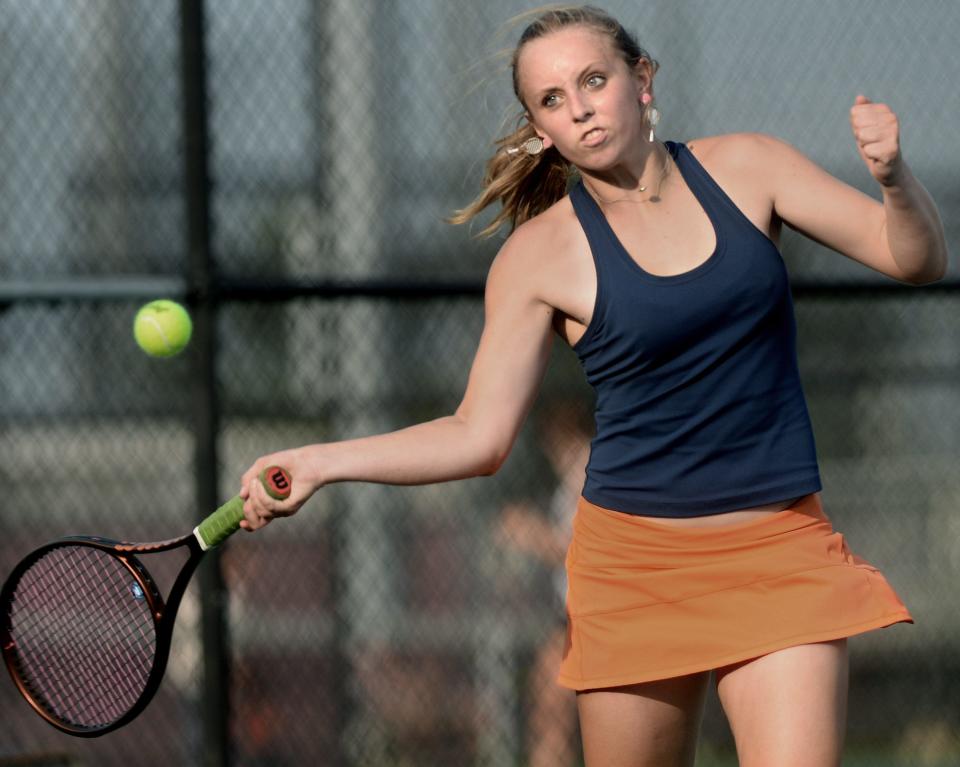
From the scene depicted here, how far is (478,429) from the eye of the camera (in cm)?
241

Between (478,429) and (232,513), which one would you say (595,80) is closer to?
(478,429)

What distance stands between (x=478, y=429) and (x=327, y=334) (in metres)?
1.40

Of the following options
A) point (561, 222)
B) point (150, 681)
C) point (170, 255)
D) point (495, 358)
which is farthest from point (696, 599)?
point (170, 255)

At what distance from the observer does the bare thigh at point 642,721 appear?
237 centimetres

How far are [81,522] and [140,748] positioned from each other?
22.8 inches

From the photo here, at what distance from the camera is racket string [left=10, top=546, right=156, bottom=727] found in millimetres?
2705

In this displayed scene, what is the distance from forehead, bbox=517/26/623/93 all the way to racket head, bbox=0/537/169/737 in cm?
109

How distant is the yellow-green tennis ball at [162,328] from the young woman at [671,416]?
1.26 m

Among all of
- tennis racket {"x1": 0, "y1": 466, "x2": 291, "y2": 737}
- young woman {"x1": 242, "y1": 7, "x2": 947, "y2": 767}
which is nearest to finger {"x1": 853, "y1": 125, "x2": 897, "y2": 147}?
young woman {"x1": 242, "y1": 7, "x2": 947, "y2": 767}

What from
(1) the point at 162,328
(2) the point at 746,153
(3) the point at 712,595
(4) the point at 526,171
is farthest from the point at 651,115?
(1) the point at 162,328

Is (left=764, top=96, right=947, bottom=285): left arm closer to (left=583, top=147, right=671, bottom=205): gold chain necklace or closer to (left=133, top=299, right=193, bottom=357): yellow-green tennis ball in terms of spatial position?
(left=583, top=147, right=671, bottom=205): gold chain necklace

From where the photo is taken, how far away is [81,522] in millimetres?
3689

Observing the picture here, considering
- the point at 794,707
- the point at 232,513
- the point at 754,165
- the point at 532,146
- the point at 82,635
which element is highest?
the point at 754,165

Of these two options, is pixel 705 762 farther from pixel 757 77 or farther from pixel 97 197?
pixel 97 197
